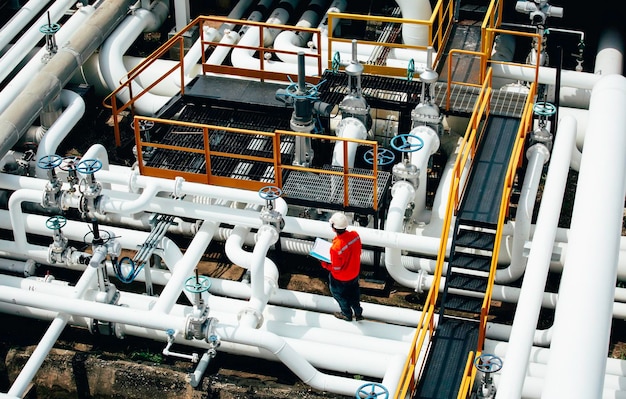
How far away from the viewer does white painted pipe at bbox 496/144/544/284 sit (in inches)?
588

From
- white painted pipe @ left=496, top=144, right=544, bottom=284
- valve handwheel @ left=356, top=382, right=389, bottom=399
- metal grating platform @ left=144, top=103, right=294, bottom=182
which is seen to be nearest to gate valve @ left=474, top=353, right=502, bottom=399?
valve handwheel @ left=356, top=382, right=389, bottom=399

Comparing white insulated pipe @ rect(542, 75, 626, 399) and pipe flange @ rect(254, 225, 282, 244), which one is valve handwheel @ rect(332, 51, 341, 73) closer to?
pipe flange @ rect(254, 225, 282, 244)

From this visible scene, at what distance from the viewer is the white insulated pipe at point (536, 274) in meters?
11.8

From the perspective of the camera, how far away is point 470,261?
14539mm

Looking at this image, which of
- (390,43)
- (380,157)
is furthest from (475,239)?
(390,43)

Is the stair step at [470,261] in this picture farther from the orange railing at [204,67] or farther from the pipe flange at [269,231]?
the orange railing at [204,67]

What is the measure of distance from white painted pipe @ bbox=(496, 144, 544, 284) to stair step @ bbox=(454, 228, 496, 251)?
479 mm

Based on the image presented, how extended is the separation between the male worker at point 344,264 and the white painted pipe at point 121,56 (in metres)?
6.07

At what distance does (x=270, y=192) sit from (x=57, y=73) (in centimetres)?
543

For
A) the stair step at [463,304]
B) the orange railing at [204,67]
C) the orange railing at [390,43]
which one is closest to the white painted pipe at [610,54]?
the orange railing at [390,43]

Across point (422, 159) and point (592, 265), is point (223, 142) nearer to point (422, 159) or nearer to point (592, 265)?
point (422, 159)

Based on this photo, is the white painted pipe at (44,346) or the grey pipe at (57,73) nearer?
the white painted pipe at (44,346)

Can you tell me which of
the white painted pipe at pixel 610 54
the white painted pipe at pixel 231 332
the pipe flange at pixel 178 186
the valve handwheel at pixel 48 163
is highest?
the white painted pipe at pixel 610 54

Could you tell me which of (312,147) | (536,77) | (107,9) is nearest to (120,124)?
(107,9)
